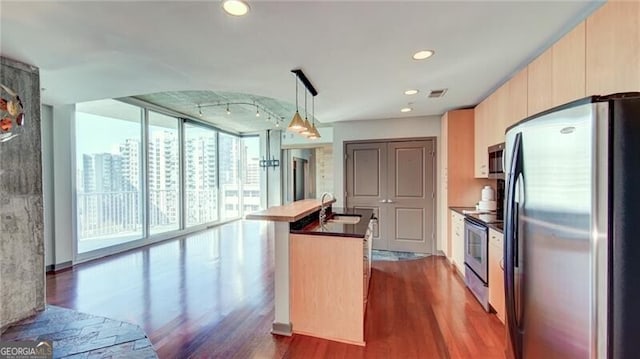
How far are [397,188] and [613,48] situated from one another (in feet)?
12.9

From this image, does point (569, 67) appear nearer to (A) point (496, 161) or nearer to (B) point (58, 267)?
(A) point (496, 161)

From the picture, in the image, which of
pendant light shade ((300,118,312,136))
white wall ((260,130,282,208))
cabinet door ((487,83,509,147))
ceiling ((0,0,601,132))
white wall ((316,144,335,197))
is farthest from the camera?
white wall ((316,144,335,197))

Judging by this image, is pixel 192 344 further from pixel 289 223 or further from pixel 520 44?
pixel 520 44

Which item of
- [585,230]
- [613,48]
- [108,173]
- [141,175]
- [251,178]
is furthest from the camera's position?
[251,178]

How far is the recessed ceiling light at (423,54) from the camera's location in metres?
2.53

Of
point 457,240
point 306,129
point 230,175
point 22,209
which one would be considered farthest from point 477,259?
point 230,175

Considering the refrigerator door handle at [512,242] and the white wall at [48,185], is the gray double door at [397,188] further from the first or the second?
the white wall at [48,185]

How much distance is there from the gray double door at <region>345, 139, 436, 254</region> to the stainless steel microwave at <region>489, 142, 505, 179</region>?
1.52m

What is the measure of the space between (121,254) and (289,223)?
430cm

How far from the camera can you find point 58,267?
4363 millimetres

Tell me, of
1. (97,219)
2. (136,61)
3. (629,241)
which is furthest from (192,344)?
(97,219)

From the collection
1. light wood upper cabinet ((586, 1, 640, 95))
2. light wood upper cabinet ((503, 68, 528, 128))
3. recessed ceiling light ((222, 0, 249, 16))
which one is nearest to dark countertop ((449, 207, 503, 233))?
light wood upper cabinet ((503, 68, 528, 128))

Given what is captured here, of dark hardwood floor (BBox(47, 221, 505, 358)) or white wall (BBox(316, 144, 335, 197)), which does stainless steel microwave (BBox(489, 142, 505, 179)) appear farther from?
white wall (BBox(316, 144, 335, 197))

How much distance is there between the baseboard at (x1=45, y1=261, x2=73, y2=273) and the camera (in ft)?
14.0
